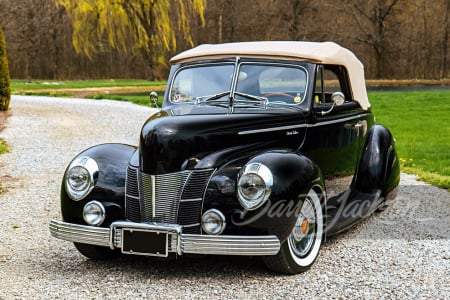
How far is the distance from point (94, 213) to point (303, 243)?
1.60 metres

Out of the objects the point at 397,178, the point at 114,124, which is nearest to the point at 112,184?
the point at 397,178

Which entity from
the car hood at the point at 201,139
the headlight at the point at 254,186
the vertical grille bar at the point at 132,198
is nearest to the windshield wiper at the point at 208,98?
the car hood at the point at 201,139

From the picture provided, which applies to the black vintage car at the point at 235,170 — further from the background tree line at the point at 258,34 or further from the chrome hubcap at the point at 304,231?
the background tree line at the point at 258,34

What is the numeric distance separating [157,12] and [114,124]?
44.8ft

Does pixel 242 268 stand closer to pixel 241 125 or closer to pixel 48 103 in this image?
pixel 241 125

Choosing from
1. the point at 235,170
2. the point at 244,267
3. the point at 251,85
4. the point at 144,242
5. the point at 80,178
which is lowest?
the point at 244,267

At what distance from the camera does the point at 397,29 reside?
34.4 m

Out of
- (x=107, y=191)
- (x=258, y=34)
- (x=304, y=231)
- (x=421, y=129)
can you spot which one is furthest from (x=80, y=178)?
(x=258, y=34)

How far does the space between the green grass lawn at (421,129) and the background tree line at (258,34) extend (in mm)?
12967

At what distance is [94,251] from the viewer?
4.59 m

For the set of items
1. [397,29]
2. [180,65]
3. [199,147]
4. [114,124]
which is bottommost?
[114,124]

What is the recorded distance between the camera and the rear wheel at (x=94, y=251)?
457cm

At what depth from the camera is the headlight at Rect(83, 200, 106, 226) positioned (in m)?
4.33

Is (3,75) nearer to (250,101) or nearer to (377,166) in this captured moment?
(250,101)
